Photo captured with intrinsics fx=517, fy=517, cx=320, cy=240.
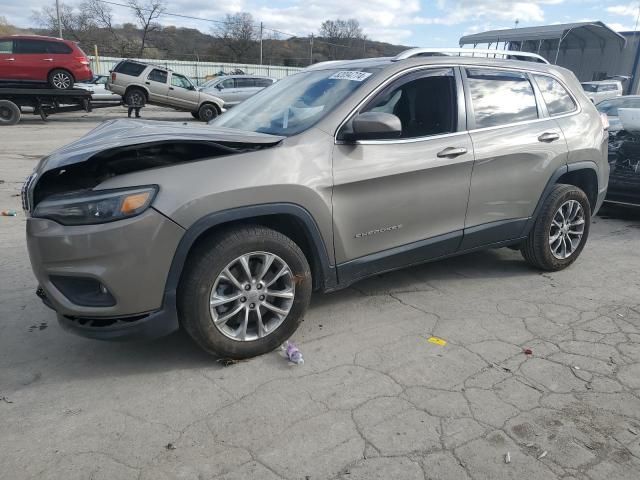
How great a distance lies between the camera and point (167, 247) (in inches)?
109

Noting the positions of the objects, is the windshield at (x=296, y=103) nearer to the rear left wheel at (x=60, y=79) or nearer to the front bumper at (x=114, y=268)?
the front bumper at (x=114, y=268)

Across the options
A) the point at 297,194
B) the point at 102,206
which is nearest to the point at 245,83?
the point at 297,194

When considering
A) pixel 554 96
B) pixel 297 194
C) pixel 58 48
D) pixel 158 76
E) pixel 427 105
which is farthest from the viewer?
pixel 158 76

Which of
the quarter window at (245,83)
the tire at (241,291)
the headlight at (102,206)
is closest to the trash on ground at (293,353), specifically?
the tire at (241,291)

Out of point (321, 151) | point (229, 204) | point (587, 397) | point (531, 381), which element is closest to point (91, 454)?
point (229, 204)

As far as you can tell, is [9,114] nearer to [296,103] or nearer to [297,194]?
[296,103]

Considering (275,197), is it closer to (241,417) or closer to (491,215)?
(241,417)

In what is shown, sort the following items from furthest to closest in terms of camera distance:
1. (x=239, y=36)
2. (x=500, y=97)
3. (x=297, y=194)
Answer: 1. (x=239, y=36)
2. (x=500, y=97)
3. (x=297, y=194)

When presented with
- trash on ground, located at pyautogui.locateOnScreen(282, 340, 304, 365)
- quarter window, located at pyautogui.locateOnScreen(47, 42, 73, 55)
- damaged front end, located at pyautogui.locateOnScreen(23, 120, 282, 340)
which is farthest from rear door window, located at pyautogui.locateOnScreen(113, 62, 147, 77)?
trash on ground, located at pyautogui.locateOnScreen(282, 340, 304, 365)

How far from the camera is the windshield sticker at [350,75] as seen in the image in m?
3.62

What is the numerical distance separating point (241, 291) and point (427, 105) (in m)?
2.04

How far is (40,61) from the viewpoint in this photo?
638 inches

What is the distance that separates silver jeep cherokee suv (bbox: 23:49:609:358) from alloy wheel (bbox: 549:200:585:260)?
27 millimetres

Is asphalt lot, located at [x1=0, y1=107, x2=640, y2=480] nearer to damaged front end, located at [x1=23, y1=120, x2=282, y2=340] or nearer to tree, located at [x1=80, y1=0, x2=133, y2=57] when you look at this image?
damaged front end, located at [x1=23, y1=120, x2=282, y2=340]
